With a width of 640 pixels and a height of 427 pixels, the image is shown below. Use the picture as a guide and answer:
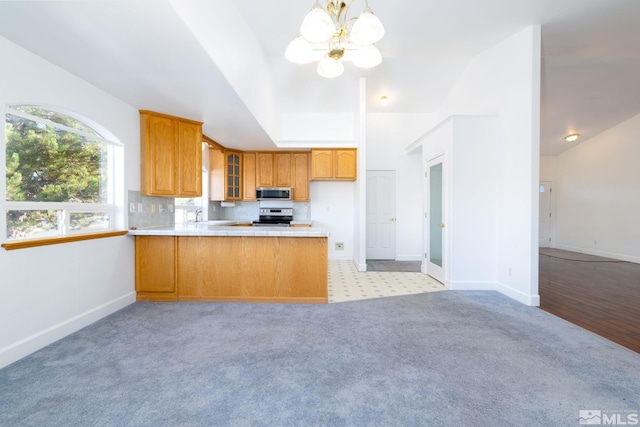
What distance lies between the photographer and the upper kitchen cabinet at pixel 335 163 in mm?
5711

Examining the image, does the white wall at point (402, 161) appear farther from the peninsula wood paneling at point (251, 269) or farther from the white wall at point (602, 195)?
the white wall at point (602, 195)

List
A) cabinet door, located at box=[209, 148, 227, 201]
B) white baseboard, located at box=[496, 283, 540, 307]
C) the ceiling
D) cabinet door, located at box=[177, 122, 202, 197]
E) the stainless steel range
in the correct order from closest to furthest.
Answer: the ceiling → white baseboard, located at box=[496, 283, 540, 307] → cabinet door, located at box=[177, 122, 202, 197] → cabinet door, located at box=[209, 148, 227, 201] → the stainless steel range

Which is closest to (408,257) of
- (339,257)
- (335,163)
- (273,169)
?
(339,257)

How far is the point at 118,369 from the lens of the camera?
1987mm

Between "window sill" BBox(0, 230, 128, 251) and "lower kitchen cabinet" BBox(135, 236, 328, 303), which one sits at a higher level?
"window sill" BBox(0, 230, 128, 251)

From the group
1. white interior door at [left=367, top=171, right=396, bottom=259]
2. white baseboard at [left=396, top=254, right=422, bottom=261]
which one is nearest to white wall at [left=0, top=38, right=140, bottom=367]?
white interior door at [left=367, top=171, right=396, bottom=259]

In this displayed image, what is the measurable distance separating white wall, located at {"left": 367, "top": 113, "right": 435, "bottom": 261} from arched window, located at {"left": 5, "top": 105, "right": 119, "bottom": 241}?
489 cm

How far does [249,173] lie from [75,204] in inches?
136

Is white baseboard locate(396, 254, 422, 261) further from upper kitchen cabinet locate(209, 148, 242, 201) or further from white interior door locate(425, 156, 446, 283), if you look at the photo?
upper kitchen cabinet locate(209, 148, 242, 201)

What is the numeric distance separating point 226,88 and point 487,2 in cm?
310

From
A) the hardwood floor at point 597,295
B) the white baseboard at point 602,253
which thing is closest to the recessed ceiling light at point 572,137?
the white baseboard at point 602,253

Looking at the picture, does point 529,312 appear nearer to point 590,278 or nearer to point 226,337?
point 590,278

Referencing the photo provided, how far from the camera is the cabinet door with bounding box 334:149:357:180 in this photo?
571cm

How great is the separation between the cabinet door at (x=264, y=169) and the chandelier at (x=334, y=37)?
3333mm
